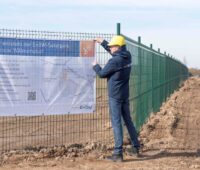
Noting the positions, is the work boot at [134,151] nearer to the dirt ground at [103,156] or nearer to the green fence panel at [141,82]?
the dirt ground at [103,156]

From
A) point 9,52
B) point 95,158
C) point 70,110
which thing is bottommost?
point 95,158

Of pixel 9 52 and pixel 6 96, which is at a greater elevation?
pixel 9 52

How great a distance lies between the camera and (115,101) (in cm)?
1127

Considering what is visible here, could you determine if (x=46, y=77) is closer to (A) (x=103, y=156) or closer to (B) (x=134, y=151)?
(A) (x=103, y=156)

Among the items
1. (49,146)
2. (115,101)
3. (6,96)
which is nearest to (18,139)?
(49,146)

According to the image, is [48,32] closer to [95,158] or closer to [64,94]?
[64,94]

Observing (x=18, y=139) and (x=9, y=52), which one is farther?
(x=18, y=139)

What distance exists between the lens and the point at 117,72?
11109 mm

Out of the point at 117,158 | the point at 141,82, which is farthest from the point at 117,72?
the point at 141,82

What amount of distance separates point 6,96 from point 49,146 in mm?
1786

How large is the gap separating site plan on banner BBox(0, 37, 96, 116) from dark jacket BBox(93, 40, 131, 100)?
101 centimetres

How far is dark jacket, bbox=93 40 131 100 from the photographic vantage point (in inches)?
435

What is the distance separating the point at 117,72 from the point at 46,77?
1617mm

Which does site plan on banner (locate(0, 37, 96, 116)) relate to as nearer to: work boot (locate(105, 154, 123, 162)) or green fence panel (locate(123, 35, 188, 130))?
work boot (locate(105, 154, 123, 162))
